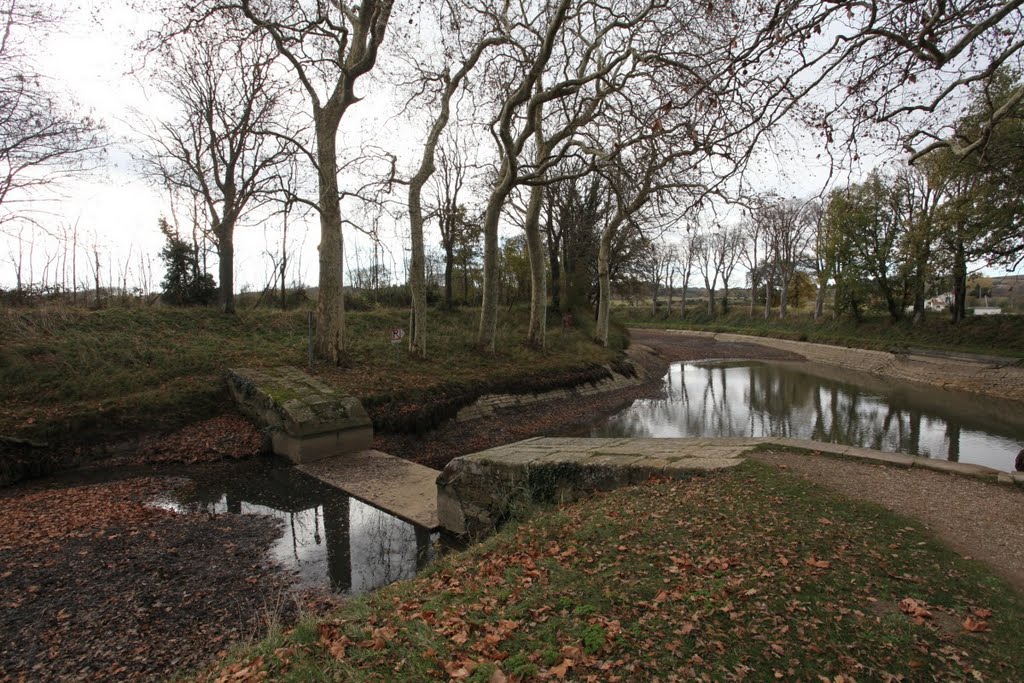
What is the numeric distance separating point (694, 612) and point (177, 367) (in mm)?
13317

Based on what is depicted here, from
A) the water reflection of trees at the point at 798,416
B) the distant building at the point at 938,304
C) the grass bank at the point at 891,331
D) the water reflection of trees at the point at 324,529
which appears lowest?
the water reflection of trees at the point at 798,416

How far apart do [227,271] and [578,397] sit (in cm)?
1301

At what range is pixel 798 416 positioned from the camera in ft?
54.2

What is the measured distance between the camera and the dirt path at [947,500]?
4.45m

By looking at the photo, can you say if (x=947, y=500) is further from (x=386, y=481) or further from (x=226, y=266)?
(x=226, y=266)

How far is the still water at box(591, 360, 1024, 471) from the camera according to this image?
516 inches

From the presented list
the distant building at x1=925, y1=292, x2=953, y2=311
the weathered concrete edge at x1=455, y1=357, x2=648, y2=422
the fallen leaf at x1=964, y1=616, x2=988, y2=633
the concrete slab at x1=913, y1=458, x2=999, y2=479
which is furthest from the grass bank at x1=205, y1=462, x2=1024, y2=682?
the distant building at x1=925, y1=292, x2=953, y2=311

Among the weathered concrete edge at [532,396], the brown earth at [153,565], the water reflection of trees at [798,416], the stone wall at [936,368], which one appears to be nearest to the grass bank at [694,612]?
the brown earth at [153,565]

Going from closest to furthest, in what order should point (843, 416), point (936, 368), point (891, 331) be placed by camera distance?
point (843, 416) < point (936, 368) < point (891, 331)

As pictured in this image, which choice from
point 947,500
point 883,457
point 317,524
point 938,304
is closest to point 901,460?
point 883,457

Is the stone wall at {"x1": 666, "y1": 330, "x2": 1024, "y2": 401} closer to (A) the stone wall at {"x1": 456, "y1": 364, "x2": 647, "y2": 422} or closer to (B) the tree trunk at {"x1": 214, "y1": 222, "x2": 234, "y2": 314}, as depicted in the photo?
(A) the stone wall at {"x1": 456, "y1": 364, "x2": 647, "y2": 422}

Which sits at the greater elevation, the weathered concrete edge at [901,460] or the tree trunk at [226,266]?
the tree trunk at [226,266]

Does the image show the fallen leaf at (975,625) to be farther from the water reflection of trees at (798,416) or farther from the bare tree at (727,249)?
the bare tree at (727,249)

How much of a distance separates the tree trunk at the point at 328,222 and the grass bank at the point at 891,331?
26.3 metres
